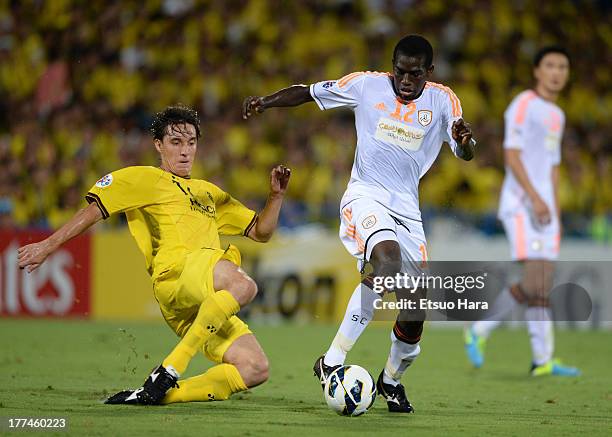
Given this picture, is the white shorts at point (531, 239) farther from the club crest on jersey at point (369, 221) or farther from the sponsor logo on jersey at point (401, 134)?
the club crest on jersey at point (369, 221)

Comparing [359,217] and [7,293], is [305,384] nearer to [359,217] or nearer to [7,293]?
[359,217]

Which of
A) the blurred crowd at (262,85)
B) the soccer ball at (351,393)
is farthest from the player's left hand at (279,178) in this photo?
the blurred crowd at (262,85)

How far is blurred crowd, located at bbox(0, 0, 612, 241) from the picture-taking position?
1531cm

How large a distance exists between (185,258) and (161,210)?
34cm


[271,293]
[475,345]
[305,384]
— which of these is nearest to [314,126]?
[271,293]

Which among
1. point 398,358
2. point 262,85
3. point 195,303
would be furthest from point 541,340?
point 262,85

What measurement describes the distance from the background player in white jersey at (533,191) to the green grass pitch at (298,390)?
0.56m

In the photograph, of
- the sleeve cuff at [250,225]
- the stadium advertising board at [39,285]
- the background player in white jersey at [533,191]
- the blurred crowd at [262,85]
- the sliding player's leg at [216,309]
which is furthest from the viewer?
the blurred crowd at [262,85]

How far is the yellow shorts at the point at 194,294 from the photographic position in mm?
6238

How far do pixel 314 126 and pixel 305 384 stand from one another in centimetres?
929

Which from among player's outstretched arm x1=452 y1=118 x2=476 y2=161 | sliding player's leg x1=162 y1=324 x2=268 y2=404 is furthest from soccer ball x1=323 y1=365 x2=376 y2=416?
player's outstretched arm x1=452 y1=118 x2=476 y2=161

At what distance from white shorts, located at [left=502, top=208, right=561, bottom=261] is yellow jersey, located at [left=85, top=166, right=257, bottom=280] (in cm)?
366

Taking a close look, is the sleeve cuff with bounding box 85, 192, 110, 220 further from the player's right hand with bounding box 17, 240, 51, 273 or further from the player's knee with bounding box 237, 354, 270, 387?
the player's knee with bounding box 237, 354, 270, 387

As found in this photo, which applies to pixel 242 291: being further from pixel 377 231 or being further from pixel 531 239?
pixel 531 239
